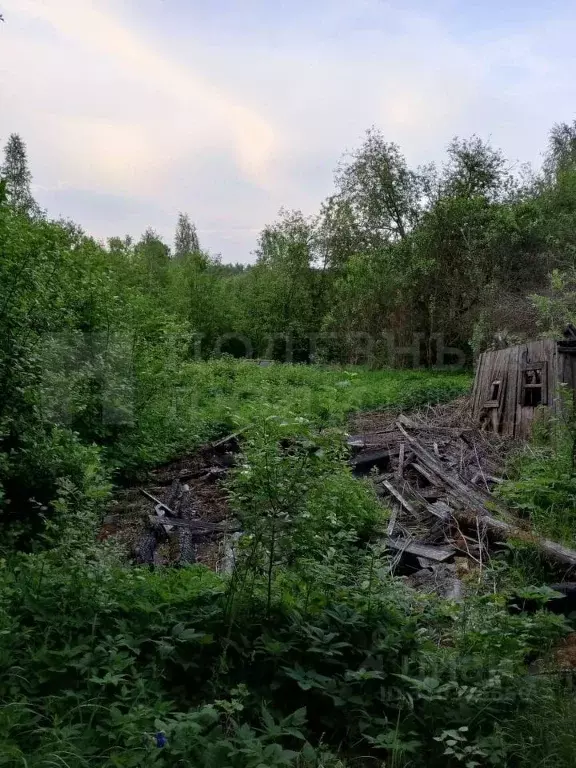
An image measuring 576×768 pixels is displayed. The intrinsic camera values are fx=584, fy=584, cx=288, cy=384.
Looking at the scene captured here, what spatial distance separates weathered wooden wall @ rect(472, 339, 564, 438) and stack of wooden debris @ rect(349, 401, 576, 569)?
416mm

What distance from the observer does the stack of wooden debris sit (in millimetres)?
5812

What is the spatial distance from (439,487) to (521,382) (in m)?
3.35

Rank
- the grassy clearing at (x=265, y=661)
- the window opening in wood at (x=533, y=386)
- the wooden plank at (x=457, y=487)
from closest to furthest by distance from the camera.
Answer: the grassy clearing at (x=265, y=661) < the wooden plank at (x=457, y=487) < the window opening in wood at (x=533, y=386)

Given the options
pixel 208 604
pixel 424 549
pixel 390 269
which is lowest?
pixel 424 549

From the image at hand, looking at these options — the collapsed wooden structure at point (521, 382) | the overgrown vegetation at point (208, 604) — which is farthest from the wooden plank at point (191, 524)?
the collapsed wooden structure at point (521, 382)

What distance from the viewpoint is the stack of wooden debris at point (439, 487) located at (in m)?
5.81

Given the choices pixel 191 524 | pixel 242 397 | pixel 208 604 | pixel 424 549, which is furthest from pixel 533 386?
pixel 208 604

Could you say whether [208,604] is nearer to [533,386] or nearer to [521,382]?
[533,386]

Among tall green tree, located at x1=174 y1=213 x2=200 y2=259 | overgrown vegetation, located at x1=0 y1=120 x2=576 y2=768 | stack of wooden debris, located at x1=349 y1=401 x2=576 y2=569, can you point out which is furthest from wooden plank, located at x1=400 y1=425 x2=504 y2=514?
tall green tree, located at x1=174 y1=213 x2=200 y2=259

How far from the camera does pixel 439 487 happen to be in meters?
7.59

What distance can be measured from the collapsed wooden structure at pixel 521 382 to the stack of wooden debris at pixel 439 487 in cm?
41

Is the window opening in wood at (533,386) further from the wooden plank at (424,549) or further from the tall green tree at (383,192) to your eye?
the tall green tree at (383,192)

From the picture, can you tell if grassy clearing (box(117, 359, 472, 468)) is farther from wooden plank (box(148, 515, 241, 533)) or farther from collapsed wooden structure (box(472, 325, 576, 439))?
collapsed wooden structure (box(472, 325, 576, 439))

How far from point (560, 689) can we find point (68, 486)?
10.4 ft
